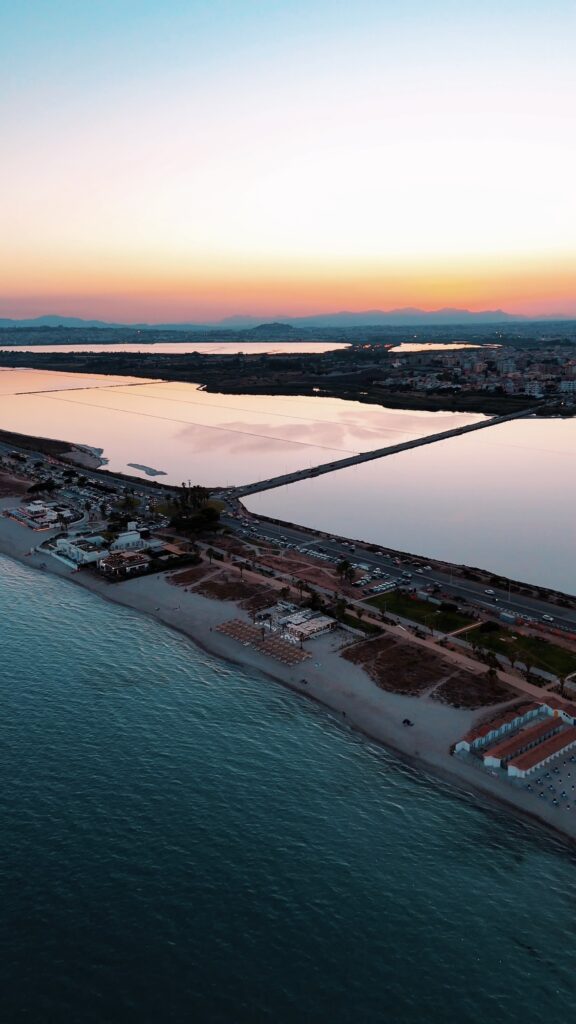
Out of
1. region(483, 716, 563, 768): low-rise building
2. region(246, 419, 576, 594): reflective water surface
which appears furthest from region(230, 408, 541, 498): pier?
region(483, 716, 563, 768): low-rise building

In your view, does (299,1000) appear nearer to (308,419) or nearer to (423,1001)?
(423,1001)

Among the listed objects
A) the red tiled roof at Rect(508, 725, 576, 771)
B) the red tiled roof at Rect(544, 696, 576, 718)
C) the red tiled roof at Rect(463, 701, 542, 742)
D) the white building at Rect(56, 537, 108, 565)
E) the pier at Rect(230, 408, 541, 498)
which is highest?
the pier at Rect(230, 408, 541, 498)

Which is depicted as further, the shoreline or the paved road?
the paved road

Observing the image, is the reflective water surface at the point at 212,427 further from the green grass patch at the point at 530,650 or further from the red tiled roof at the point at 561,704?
the red tiled roof at the point at 561,704

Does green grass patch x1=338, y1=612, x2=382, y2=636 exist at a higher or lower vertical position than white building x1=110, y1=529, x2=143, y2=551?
lower

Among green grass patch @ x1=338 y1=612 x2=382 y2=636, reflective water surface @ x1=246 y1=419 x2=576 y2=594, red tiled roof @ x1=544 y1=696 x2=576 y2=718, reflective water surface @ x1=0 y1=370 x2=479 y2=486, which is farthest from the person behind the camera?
reflective water surface @ x1=0 y1=370 x2=479 y2=486

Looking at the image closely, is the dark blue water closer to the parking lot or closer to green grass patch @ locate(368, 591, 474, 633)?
the parking lot
